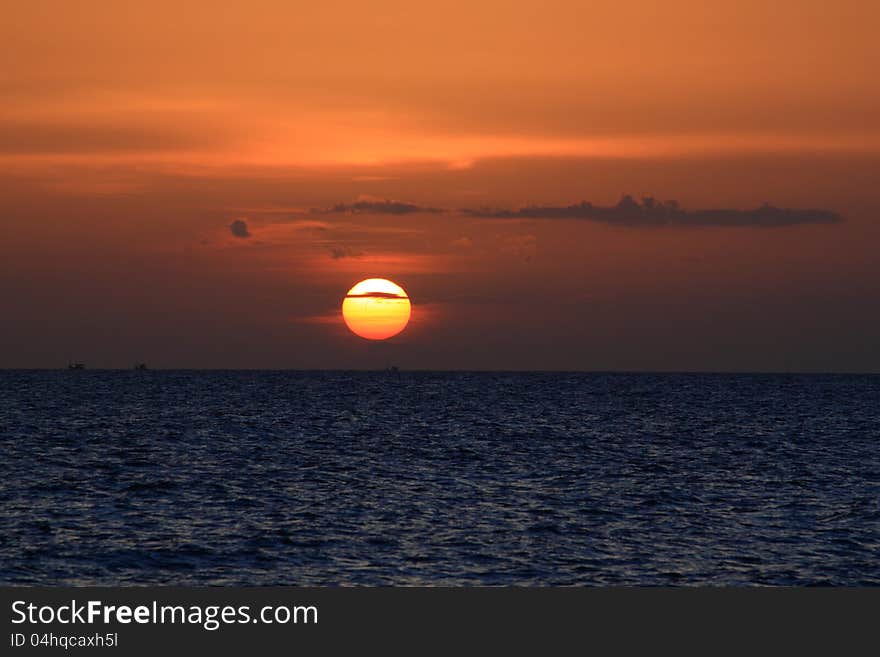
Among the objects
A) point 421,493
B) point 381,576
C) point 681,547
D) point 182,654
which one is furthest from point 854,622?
point 421,493

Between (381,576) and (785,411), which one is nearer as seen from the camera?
(381,576)

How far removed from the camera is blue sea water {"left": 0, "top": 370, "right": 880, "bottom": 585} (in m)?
34.0

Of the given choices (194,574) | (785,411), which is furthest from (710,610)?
(785,411)

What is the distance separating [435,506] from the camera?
4659 centimetres

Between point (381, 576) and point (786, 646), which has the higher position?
point (381, 576)

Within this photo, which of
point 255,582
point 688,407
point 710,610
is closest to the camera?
point 710,610

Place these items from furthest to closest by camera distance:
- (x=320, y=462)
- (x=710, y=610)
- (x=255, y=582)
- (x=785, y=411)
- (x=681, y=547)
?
1. (x=785, y=411)
2. (x=320, y=462)
3. (x=681, y=547)
4. (x=255, y=582)
5. (x=710, y=610)

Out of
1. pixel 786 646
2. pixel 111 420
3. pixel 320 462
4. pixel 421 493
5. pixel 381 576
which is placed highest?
pixel 111 420

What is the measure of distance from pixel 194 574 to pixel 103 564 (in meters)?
2.98

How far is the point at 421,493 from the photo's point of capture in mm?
51438

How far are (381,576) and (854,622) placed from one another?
1589cm

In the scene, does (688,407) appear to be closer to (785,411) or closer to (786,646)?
(785,411)

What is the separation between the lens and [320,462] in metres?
65.3

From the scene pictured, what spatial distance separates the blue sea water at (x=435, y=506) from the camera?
34.0 metres
